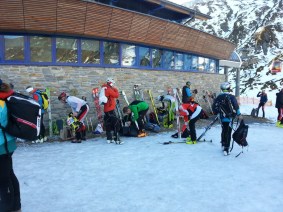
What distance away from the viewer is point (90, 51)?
444 inches

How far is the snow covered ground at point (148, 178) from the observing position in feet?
13.0

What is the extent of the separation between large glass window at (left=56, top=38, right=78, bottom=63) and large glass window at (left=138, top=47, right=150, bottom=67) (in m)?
3.45

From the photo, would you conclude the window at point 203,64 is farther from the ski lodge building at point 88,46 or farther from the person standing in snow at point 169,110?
the person standing in snow at point 169,110

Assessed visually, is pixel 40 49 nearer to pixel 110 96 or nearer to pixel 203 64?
pixel 110 96

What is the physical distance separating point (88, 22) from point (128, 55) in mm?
2876

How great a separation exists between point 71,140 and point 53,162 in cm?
269

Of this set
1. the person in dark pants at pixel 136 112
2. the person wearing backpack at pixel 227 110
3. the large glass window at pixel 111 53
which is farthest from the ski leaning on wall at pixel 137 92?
the person wearing backpack at pixel 227 110

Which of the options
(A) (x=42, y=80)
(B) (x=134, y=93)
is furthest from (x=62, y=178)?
(B) (x=134, y=93)

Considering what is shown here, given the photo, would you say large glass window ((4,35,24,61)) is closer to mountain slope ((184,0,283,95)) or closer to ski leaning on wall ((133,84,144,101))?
ski leaning on wall ((133,84,144,101))

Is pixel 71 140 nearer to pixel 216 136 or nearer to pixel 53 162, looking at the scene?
pixel 53 162

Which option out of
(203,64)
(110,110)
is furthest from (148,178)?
(203,64)

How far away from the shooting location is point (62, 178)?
5168mm

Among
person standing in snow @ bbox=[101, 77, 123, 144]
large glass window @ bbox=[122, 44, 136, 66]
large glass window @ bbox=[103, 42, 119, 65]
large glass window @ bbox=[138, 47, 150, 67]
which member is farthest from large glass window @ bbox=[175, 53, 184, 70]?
person standing in snow @ bbox=[101, 77, 123, 144]

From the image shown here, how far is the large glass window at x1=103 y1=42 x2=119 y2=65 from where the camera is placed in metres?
11.8
